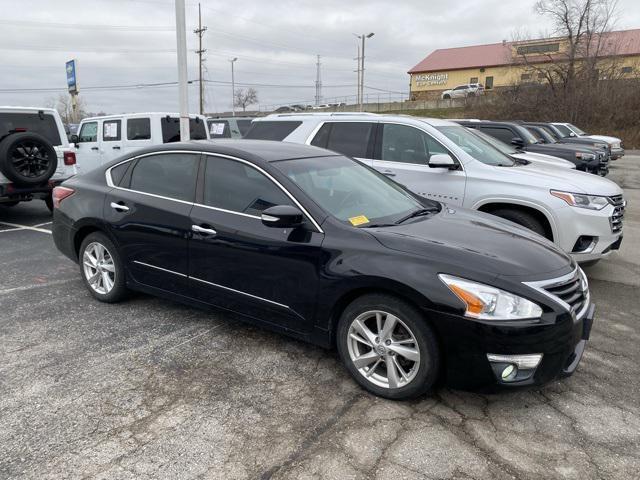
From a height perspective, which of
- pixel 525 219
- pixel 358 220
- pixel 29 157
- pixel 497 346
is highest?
pixel 29 157

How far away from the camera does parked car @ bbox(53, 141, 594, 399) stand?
2861 millimetres

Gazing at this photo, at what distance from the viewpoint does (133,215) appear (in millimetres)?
4340

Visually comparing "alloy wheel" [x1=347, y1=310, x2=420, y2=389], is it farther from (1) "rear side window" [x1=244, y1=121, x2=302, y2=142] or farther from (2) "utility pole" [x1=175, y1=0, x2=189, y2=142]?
(2) "utility pole" [x1=175, y1=0, x2=189, y2=142]

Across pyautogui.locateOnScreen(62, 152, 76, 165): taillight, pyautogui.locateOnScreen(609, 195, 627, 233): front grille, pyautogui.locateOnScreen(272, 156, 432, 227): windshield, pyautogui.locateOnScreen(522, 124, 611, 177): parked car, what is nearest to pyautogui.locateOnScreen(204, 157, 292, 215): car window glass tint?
pyautogui.locateOnScreen(272, 156, 432, 227): windshield

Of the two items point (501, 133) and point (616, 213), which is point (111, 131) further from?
point (616, 213)

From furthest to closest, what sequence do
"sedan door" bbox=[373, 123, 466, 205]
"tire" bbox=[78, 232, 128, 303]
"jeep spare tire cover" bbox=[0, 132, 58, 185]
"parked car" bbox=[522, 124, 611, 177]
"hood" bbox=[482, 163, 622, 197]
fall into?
1. "parked car" bbox=[522, 124, 611, 177]
2. "jeep spare tire cover" bbox=[0, 132, 58, 185]
3. "sedan door" bbox=[373, 123, 466, 205]
4. "hood" bbox=[482, 163, 622, 197]
5. "tire" bbox=[78, 232, 128, 303]

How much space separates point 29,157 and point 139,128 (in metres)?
4.10

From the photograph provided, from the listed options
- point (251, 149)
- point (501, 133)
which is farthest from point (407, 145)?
point (501, 133)

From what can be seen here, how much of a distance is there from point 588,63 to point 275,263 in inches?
1633

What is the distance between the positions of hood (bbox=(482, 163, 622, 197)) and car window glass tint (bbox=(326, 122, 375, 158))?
1734mm

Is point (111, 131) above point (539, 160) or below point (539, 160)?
above

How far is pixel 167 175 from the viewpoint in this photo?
169 inches

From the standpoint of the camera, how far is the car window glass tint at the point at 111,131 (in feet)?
39.7

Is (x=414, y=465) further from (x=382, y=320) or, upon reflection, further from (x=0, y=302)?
(x=0, y=302)
